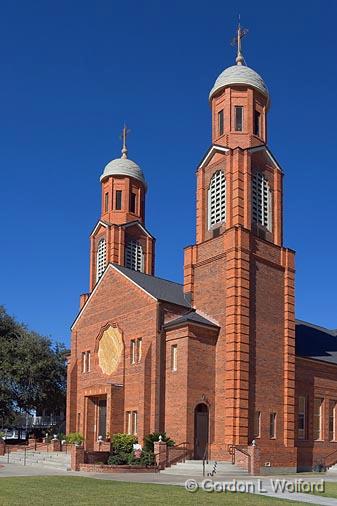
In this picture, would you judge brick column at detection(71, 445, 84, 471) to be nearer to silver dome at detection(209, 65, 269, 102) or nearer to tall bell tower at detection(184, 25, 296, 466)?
tall bell tower at detection(184, 25, 296, 466)

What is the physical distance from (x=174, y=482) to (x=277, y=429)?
45.2ft

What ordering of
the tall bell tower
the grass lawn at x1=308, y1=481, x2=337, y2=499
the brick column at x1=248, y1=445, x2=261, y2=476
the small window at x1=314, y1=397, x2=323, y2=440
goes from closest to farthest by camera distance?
the grass lawn at x1=308, y1=481, x2=337, y2=499, the brick column at x1=248, y1=445, x2=261, y2=476, the tall bell tower, the small window at x1=314, y1=397, x2=323, y2=440

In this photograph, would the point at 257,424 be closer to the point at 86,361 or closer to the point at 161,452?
the point at 161,452

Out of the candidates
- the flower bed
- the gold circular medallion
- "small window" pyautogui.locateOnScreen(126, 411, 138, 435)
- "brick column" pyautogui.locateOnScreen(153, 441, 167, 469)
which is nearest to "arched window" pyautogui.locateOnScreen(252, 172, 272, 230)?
the gold circular medallion

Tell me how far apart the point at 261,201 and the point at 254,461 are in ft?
52.9

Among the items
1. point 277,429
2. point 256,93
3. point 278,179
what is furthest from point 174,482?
point 256,93

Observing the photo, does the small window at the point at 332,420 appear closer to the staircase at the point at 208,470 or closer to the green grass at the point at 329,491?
the staircase at the point at 208,470

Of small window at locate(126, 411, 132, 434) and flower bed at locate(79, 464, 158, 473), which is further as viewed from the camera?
small window at locate(126, 411, 132, 434)

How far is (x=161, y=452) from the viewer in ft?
116

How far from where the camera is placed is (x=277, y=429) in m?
40.2

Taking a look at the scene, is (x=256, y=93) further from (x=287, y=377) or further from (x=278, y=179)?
(x=287, y=377)

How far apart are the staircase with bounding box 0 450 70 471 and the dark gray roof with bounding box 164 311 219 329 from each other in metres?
9.52

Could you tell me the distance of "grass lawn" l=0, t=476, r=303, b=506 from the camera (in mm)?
19078

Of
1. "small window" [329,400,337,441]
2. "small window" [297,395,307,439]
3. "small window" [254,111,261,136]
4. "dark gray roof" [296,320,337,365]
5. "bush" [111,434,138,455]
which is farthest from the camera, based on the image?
"dark gray roof" [296,320,337,365]
